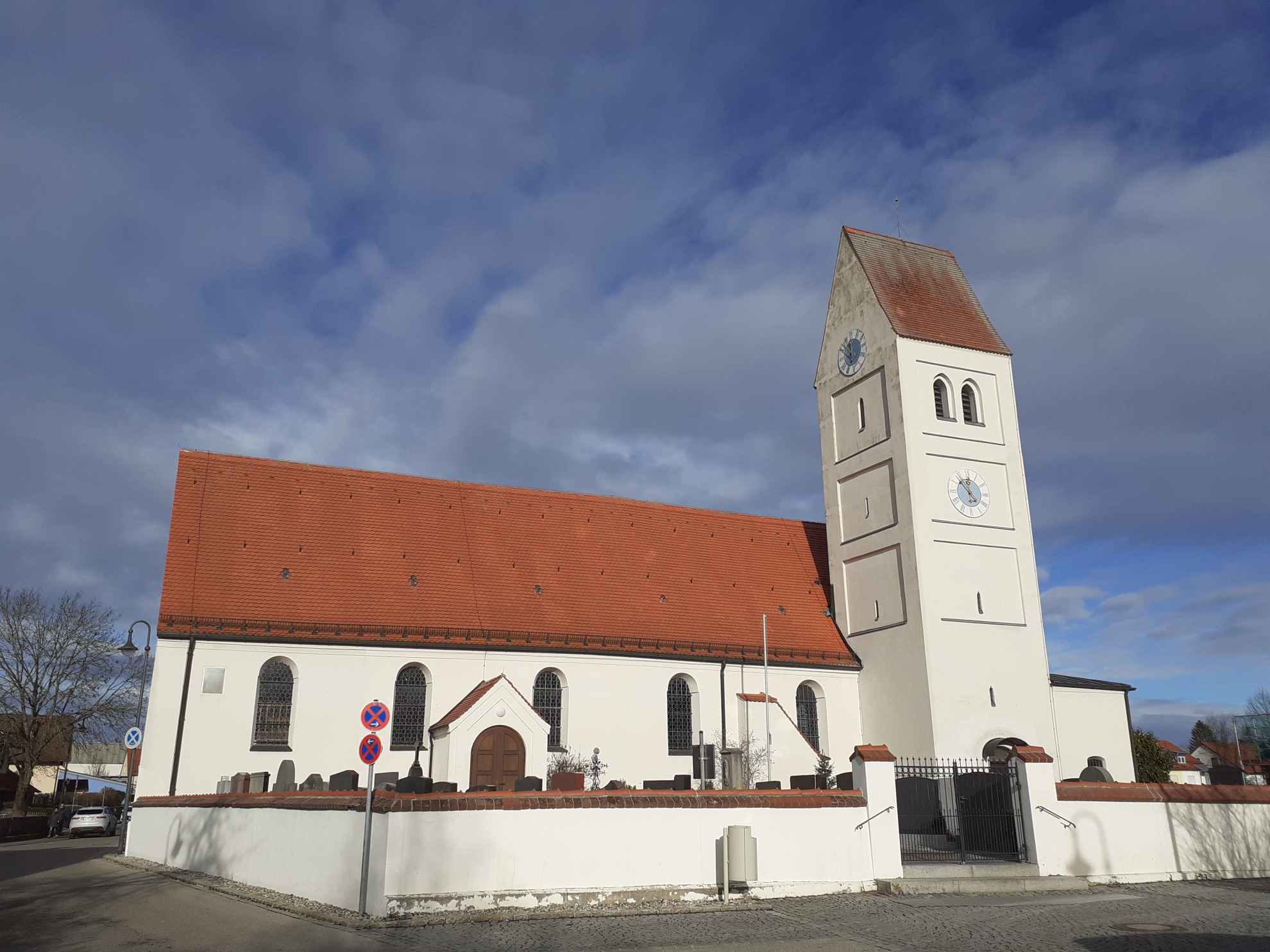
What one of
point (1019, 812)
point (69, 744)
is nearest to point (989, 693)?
point (1019, 812)

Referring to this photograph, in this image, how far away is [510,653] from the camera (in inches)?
1051

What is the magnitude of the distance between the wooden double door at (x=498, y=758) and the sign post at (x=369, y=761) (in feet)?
31.2

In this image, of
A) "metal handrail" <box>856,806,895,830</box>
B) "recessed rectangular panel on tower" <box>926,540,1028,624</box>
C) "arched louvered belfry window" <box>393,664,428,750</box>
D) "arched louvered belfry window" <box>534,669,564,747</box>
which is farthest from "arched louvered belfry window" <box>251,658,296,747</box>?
"recessed rectangular panel on tower" <box>926,540,1028,624</box>

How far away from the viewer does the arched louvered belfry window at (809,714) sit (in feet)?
98.3

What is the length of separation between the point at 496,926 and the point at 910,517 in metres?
20.2

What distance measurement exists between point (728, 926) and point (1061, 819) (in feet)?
26.8

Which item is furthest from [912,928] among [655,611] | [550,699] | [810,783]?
[655,611]

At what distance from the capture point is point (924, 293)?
3297 centimetres

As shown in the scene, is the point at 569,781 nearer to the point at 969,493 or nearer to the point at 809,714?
the point at 809,714

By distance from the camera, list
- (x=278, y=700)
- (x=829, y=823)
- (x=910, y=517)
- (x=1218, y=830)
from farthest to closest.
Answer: (x=910, y=517) → (x=278, y=700) → (x=1218, y=830) → (x=829, y=823)

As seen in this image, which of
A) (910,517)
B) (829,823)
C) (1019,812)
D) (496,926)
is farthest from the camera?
(910,517)

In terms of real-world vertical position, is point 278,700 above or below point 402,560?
below

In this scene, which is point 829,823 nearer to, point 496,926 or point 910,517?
point 496,926

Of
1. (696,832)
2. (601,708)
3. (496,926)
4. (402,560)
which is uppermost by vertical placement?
(402,560)
